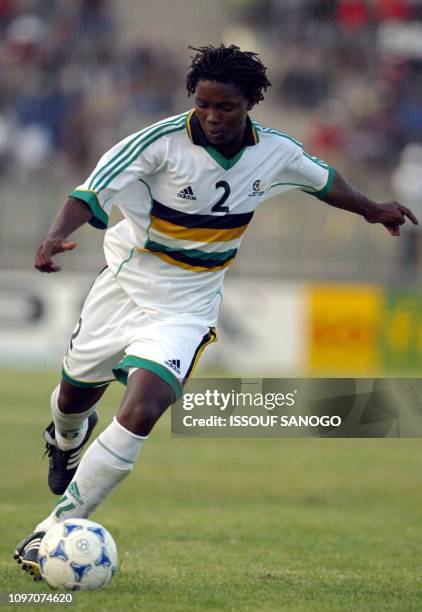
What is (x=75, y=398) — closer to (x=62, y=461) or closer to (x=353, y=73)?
(x=62, y=461)

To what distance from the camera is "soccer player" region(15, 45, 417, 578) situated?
5.30 m

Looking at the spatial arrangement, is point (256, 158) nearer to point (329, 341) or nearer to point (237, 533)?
point (237, 533)

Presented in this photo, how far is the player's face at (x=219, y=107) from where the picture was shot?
214 inches

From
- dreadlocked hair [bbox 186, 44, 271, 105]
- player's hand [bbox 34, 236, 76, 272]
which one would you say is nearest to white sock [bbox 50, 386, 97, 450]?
player's hand [bbox 34, 236, 76, 272]

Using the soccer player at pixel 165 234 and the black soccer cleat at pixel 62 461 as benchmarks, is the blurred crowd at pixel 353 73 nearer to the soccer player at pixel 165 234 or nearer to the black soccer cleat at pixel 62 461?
the black soccer cleat at pixel 62 461

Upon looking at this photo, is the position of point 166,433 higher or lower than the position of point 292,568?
lower

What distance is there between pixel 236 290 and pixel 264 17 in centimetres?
670

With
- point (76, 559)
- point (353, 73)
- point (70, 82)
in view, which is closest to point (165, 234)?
point (76, 559)

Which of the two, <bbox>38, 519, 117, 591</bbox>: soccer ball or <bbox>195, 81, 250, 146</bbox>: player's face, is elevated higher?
<bbox>195, 81, 250, 146</bbox>: player's face

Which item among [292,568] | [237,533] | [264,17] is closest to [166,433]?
[237,533]

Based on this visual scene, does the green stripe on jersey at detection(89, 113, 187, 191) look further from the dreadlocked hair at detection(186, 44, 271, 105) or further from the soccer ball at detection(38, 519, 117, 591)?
the soccer ball at detection(38, 519, 117, 591)

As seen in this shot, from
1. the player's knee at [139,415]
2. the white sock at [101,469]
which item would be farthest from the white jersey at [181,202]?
the white sock at [101,469]

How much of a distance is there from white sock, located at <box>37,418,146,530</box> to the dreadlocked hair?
1.66 m

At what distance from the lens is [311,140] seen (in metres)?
20.5
